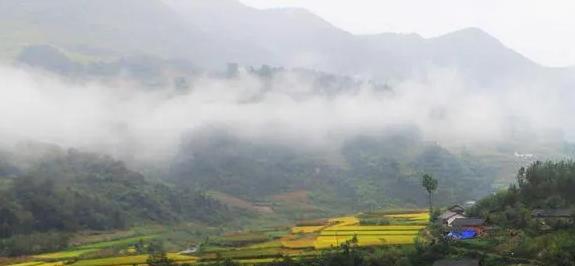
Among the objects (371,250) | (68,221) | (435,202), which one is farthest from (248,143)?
(371,250)

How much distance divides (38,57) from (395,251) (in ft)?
551

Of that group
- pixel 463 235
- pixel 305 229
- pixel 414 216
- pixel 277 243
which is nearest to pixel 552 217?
pixel 463 235

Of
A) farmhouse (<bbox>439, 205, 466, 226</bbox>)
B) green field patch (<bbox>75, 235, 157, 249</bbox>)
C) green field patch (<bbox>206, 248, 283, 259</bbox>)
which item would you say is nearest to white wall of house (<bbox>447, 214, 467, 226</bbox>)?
farmhouse (<bbox>439, 205, 466, 226</bbox>)

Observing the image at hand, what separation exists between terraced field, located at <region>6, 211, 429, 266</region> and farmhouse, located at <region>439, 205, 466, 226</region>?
2038 mm

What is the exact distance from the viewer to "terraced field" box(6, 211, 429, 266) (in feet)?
183

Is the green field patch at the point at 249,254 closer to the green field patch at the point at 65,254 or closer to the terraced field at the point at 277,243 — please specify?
the terraced field at the point at 277,243

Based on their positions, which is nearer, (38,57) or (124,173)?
(124,173)

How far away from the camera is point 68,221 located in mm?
87375

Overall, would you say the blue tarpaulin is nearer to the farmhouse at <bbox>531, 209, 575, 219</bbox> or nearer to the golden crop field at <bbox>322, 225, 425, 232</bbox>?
the farmhouse at <bbox>531, 209, 575, 219</bbox>

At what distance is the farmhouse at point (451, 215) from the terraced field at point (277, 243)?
204 centimetres

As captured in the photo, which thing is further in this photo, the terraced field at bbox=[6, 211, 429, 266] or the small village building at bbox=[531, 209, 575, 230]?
the terraced field at bbox=[6, 211, 429, 266]

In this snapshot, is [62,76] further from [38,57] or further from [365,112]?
[365,112]

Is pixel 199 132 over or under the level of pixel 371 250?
over

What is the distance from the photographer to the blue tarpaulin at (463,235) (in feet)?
178
